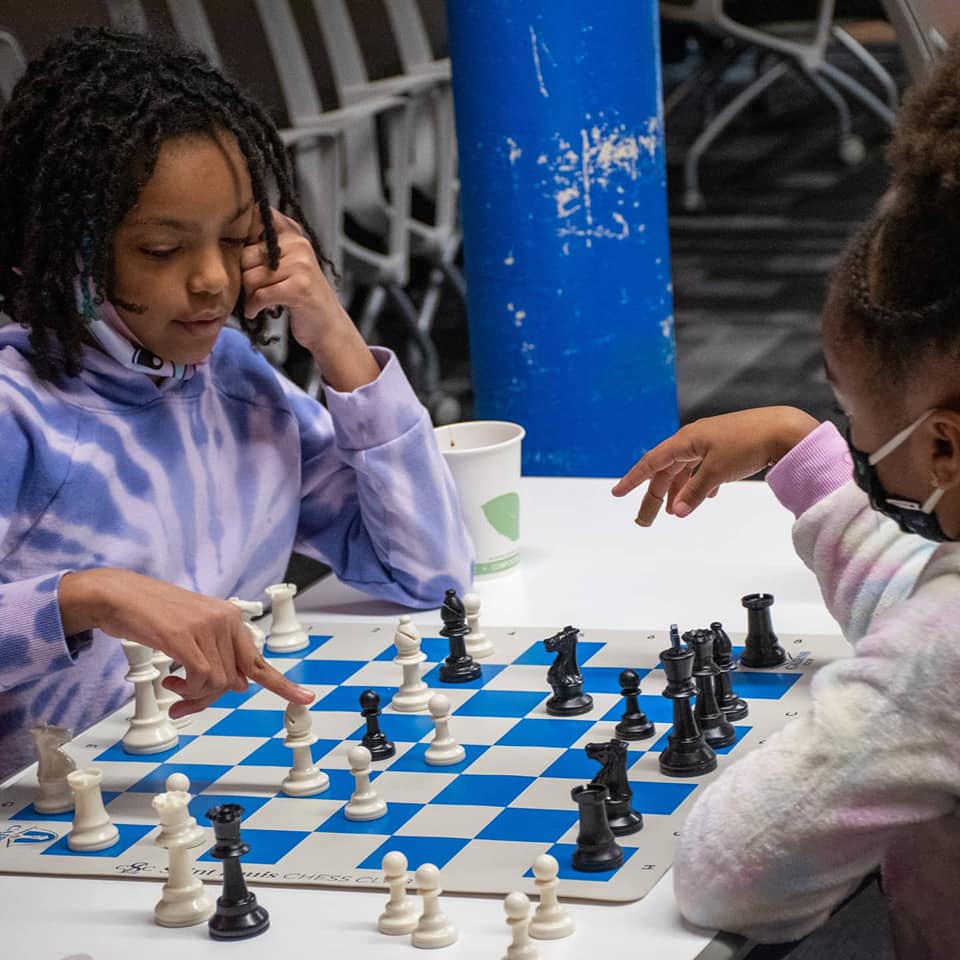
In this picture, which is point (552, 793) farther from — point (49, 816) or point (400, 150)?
point (400, 150)

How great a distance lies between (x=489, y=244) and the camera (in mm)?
2662

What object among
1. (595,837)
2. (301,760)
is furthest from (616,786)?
(301,760)

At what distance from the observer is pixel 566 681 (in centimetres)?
145

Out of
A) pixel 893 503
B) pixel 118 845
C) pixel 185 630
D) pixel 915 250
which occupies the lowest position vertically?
pixel 118 845

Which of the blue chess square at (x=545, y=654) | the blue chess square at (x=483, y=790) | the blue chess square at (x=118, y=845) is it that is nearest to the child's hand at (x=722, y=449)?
the blue chess square at (x=545, y=654)

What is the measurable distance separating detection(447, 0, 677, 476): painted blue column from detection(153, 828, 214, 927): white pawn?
158 cm

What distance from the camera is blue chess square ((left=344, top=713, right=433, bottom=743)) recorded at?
1.43m

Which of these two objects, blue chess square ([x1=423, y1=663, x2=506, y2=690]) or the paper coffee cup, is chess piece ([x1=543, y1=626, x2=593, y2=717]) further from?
the paper coffee cup

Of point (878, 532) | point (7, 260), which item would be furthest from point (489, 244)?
point (878, 532)

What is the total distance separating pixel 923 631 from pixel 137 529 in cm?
86

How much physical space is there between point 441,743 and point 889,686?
0.44m

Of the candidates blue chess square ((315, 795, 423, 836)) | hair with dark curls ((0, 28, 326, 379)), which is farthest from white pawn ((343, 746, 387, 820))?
hair with dark curls ((0, 28, 326, 379))

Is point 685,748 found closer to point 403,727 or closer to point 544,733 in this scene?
point 544,733

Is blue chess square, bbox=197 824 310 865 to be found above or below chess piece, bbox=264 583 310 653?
below
